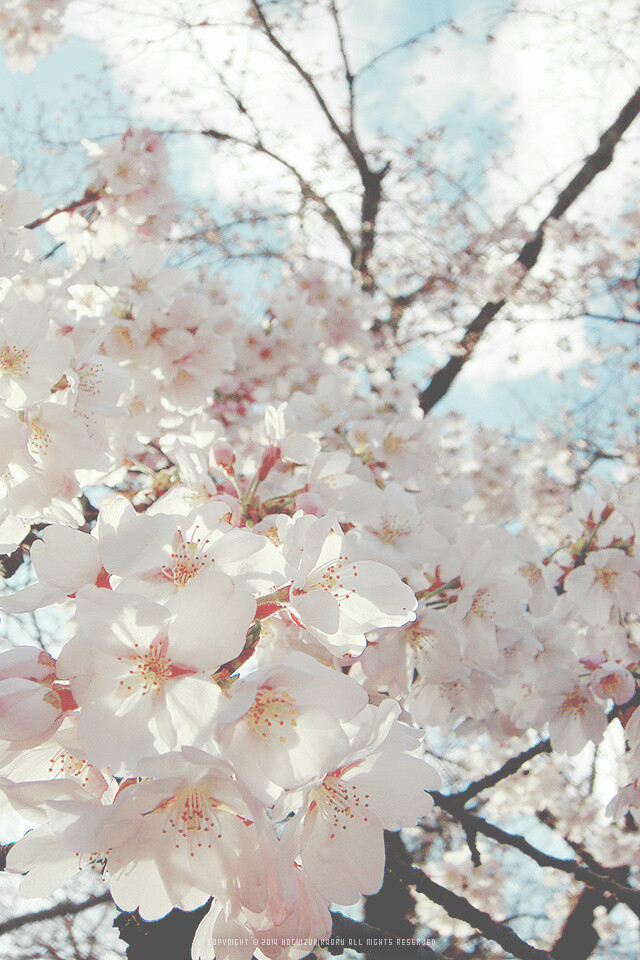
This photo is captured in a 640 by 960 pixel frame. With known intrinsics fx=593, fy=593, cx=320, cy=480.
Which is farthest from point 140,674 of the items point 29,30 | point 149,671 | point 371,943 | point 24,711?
point 29,30

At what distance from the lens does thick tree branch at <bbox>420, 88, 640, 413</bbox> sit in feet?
17.1

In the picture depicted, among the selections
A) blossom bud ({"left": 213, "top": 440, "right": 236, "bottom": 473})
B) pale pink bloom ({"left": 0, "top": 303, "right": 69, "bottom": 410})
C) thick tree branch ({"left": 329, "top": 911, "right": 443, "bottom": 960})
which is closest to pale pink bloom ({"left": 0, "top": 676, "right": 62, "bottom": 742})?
pale pink bloom ({"left": 0, "top": 303, "right": 69, "bottom": 410})

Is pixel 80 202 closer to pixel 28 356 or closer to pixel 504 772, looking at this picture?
pixel 28 356

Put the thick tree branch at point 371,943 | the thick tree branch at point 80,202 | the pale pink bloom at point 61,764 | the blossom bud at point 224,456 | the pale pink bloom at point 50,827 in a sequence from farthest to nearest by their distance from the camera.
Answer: the thick tree branch at point 80,202 < the blossom bud at point 224,456 < the thick tree branch at point 371,943 < the pale pink bloom at point 61,764 < the pale pink bloom at point 50,827

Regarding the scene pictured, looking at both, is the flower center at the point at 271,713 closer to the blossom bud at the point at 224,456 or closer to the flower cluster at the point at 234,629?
the flower cluster at the point at 234,629

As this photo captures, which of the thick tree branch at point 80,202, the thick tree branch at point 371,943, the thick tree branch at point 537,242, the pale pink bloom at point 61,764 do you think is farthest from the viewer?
the thick tree branch at point 537,242

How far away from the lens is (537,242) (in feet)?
19.2

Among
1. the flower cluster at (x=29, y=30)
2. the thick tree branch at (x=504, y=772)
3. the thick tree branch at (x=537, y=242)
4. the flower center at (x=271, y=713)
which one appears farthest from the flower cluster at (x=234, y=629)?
the thick tree branch at (x=537, y=242)

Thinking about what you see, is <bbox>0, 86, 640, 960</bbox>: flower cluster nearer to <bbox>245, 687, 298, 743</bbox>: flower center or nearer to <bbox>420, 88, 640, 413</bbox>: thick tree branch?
<bbox>245, 687, 298, 743</bbox>: flower center

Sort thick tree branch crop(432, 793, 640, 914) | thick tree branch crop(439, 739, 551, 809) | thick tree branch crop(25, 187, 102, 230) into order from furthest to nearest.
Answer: thick tree branch crop(25, 187, 102, 230)
thick tree branch crop(439, 739, 551, 809)
thick tree branch crop(432, 793, 640, 914)

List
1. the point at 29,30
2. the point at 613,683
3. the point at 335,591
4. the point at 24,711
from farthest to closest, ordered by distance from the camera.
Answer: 1. the point at 29,30
2. the point at 613,683
3. the point at 335,591
4. the point at 24,711

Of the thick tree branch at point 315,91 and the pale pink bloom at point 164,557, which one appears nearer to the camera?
the pale pink bloom at point 164,557

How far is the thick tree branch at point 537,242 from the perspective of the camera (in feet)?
17.1

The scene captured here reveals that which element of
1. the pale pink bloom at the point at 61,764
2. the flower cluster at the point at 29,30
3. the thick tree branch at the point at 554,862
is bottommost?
the thick tree branch at the point at 554,862
